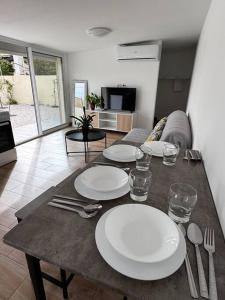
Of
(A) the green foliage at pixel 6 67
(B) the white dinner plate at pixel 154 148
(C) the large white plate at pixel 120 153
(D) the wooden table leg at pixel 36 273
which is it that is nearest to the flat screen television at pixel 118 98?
(A) the green foliage at pixel 6 67

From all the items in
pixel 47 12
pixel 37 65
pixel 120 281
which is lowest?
pixel 120 281

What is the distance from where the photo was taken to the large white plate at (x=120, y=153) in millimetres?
1085

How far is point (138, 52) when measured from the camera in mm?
3809

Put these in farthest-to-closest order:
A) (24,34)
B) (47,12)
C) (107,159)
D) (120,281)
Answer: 1. (24,34)
2. (47,12)
3. (107,159)
4. (120,281)

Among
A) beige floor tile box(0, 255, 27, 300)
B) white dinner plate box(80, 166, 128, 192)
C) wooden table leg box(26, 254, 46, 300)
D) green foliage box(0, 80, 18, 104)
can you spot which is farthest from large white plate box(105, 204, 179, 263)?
green foliage box(0, 80, 18, 104)

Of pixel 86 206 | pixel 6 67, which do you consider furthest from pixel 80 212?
pixel 6 67

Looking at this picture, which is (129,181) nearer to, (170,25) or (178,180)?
(178,180)

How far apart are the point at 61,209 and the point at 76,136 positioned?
2.50 meters

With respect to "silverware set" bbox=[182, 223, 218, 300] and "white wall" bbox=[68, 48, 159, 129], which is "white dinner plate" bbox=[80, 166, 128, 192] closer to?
"silverware set" bbox=[182, 223, 218, 300]

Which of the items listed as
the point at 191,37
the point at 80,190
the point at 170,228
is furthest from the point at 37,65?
the point at 170,228

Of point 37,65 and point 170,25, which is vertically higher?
point 170,25

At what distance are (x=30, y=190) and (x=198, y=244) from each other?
2.20m

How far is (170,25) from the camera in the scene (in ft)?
9.05

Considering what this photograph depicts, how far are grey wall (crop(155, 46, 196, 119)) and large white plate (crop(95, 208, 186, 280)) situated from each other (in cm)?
533
